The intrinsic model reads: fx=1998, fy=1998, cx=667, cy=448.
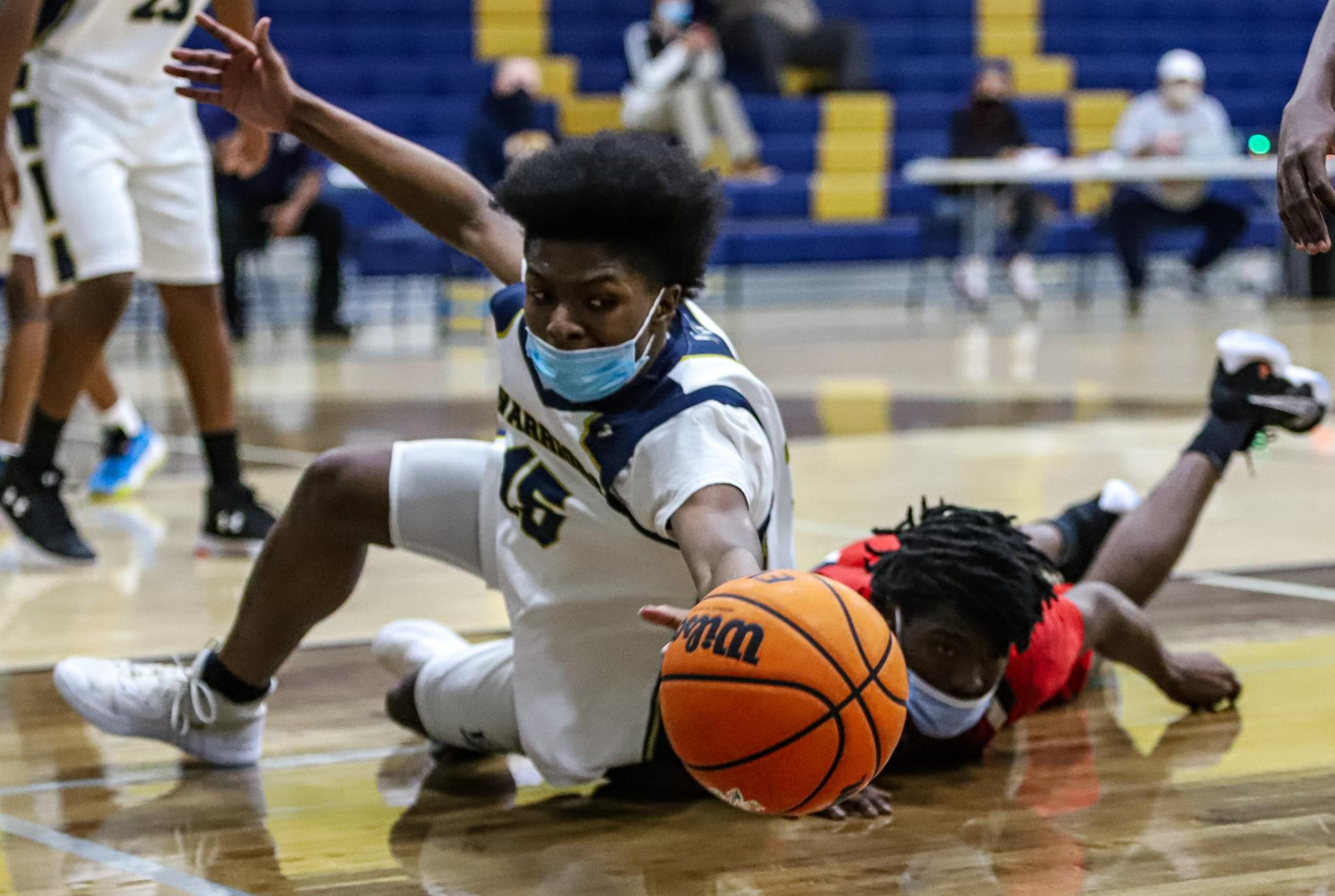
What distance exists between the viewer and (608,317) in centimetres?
248

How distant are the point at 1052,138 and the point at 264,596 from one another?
45.5ft

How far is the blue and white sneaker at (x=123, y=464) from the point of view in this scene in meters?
5.70

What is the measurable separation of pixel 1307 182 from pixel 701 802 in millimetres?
1160

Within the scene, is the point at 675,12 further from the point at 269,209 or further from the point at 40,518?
the point at 40,518

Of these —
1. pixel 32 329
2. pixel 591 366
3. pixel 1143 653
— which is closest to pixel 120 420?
pixel 32 329

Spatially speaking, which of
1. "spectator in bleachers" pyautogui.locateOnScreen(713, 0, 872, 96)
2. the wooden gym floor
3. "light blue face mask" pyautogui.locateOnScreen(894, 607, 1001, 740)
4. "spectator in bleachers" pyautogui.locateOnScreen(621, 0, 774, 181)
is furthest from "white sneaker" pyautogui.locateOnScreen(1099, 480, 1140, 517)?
"spectator in bleachers" pyautogui.locateOnScreen(713, 0, 872, 96)

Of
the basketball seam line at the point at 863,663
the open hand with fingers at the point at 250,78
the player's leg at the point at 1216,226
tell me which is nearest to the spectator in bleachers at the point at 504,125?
the player's leg at the point at 1216,226

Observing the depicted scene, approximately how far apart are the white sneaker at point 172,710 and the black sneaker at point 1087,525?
160cm

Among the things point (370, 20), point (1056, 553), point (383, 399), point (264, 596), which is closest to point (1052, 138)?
point (370, 20)

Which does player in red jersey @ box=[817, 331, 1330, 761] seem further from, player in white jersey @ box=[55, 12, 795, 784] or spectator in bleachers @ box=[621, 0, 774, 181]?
spectator in bleachers @ box=[621, 0, 774, 181]

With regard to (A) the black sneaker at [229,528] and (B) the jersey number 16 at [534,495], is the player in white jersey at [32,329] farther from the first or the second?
→ (B) the jersey number 16 at [534,495]

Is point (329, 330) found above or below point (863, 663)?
below

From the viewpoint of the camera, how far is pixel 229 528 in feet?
15.4

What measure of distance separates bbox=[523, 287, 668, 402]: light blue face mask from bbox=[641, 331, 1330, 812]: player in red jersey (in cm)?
37
